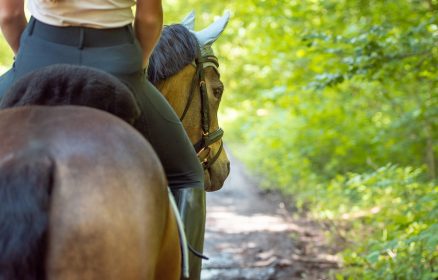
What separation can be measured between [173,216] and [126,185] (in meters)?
0.43

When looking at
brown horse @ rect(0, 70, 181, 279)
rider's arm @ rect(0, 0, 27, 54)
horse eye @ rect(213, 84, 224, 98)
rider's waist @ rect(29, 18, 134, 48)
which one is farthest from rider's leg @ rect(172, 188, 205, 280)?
horse eye @ rect(213, 84, 224, 98)

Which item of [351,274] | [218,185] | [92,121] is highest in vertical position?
[92,121]

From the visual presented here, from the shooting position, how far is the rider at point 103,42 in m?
Answer: 2.76

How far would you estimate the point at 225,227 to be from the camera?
36.4ft

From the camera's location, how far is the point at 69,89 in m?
2.45

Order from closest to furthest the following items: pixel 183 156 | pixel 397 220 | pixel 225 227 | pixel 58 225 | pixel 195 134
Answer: pixel 58 225 → pixel 183 156 → pixel 195 134 → pixel 397 220 → pixel 225 227

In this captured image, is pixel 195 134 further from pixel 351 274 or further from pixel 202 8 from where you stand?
pixel 202 8

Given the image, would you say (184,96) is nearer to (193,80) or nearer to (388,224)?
(193,80)

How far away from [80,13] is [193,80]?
59.8 inches

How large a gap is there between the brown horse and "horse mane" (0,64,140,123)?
146 mm

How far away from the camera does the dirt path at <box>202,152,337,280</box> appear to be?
25.1ft

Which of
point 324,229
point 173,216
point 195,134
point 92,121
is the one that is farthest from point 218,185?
point 324,229

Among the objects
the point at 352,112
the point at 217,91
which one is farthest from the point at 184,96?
the point at 352,112

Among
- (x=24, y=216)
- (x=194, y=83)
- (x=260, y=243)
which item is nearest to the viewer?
(x=24, y=216)
